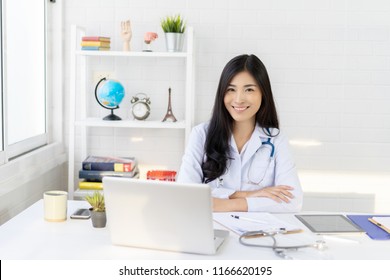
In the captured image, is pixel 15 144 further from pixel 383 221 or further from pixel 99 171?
pixel 383 221

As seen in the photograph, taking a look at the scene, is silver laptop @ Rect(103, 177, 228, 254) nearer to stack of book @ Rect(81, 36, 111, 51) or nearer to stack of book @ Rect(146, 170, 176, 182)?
stack of book @ Rect(146, 170, 176, 182)

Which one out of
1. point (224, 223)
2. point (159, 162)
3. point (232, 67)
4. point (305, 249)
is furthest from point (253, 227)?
point (159, 162)

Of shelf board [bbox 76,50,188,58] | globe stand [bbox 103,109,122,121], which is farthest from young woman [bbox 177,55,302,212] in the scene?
globe stand [bbox 103,109,122,121]

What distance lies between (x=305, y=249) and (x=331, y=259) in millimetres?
109

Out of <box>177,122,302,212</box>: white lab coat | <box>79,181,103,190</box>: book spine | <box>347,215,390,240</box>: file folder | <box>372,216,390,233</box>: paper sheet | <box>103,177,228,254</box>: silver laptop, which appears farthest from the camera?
<box>79,181,103,190</box>: book spine

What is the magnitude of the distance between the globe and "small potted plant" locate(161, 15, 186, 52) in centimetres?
41

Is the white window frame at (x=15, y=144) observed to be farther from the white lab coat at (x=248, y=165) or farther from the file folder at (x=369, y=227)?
the file folder at (x=369, y=227)

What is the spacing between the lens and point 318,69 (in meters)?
3.86

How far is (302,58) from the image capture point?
3.85 meters

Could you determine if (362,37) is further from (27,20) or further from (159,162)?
(27,20)

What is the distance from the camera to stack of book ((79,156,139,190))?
12.1 feet

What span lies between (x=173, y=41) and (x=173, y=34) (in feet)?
0.14

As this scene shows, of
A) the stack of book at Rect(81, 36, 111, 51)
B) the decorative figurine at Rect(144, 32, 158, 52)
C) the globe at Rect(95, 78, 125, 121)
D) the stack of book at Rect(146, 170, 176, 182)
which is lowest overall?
the stack of book at Rect(146, 170, 176, 182)

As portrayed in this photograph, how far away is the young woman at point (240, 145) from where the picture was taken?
Answer: 2.79 m
